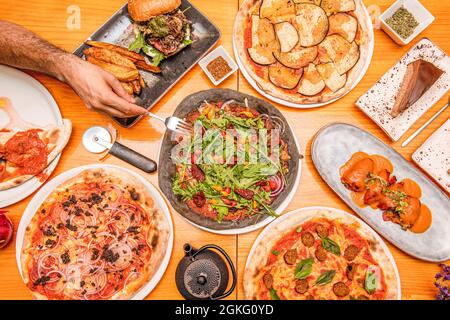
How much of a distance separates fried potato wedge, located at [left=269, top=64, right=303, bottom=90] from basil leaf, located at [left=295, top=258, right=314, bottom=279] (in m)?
1.49

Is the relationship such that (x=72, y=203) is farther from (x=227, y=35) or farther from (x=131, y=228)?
(x=227, y=35)

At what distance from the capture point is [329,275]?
3.26 metres

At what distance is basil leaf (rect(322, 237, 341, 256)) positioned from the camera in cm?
329

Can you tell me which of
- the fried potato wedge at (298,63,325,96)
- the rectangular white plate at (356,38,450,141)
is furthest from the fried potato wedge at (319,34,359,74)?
the rectangular white plate at (356,38,450,141)

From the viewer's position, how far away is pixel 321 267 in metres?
3.31

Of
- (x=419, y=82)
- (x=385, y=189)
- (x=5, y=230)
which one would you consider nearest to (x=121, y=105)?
(x=5, y=230)

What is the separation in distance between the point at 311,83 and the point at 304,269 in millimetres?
1594

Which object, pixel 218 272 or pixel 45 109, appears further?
pixel 45 109

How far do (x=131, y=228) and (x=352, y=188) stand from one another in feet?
6.34

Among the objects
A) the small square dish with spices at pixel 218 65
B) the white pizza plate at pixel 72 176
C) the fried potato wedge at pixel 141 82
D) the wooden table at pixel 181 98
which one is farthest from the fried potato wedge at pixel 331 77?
the white pizza plate at pixel 72 176

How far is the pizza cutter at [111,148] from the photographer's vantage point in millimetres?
3391

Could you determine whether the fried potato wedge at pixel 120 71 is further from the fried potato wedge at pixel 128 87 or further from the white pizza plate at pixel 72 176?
the white pizza plate at pixel 72 176

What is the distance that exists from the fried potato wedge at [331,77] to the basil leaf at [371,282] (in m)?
1.59

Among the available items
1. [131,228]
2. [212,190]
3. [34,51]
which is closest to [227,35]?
[212,190]
